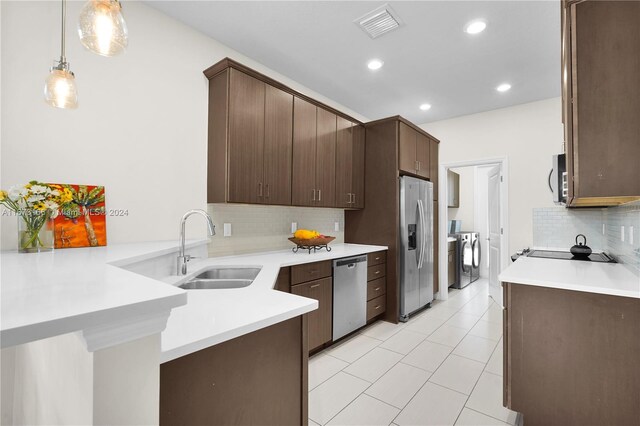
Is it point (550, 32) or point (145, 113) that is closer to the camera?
point (145, 113)

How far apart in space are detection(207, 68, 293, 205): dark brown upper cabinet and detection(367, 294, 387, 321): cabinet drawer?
4.94 feet

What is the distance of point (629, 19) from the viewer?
1.44m

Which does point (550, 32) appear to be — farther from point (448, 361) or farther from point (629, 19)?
point (448, 361)

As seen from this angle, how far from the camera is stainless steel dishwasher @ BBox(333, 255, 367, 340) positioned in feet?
9.39

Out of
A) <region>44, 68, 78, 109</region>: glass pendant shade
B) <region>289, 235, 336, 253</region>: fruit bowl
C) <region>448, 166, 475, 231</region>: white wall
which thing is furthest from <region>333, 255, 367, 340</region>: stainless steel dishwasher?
<region>448, 166, 475, 231</region>: white wall

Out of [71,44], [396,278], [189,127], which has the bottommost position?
[396,278]

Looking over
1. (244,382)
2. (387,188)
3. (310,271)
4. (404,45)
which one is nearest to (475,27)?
(404,45)

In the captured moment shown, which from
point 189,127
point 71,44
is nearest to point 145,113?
point 189,127

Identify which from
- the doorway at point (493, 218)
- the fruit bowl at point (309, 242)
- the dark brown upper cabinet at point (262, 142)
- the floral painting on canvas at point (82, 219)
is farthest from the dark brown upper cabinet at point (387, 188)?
the floral painting on canvas at point (82, 219)

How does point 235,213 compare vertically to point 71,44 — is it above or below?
below

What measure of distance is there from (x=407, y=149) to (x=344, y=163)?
2.76 feet

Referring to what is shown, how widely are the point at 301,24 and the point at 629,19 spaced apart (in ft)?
6.66

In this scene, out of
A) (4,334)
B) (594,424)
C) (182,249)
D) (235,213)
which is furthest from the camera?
(235,213)

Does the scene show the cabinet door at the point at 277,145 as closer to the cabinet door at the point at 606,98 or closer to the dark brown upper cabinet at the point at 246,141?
the dark brown upper cabinet at the point at 246,141
